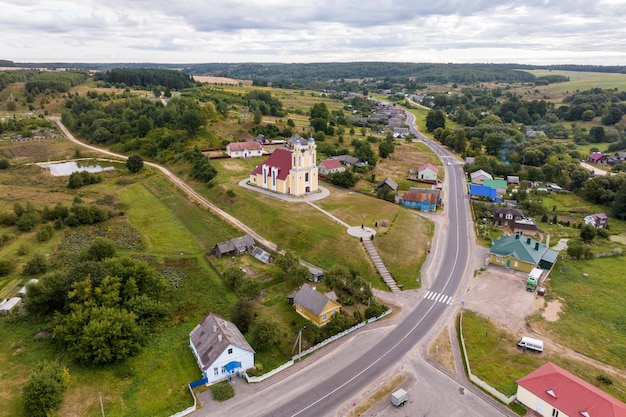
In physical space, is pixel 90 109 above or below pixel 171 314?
above

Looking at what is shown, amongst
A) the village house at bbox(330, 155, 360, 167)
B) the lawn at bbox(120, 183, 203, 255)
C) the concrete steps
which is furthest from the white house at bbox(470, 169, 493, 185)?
the lawn at bbox(120, 183, 203, 255)

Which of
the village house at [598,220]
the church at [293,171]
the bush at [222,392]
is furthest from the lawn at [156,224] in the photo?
the village house at [598,220]

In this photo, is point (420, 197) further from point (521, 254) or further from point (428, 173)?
point (521, 254)

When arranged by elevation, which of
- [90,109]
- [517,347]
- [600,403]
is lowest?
[517,347]

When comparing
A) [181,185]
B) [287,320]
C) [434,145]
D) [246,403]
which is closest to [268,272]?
[287,320]

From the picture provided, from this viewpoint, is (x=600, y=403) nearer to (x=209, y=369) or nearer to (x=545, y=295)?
(x=545, y=295)

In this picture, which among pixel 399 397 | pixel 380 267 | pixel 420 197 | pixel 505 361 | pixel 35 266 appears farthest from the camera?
pixel 420 197

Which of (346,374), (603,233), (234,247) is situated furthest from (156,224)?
(603,233)
